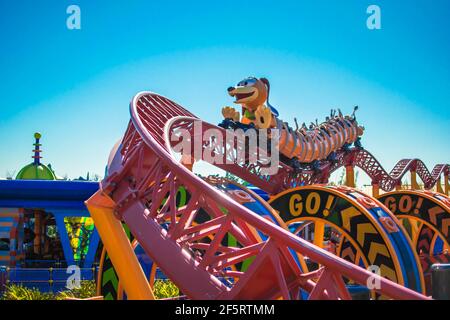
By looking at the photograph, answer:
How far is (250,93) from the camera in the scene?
45.1 feet

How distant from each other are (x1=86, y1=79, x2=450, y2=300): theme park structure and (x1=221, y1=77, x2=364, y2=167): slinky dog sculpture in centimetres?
4

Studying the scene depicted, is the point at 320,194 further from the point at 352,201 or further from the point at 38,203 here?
the point at 38,203

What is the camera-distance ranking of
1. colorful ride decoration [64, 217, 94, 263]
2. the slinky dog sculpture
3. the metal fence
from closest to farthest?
the metal fence, the slinky dog sculpture, colorful ride decoration [64, 217, 94, 263]

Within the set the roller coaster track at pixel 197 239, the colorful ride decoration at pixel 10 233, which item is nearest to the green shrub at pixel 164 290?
the roller coaster track at pixel 197 239

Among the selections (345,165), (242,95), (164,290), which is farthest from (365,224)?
(345,165)

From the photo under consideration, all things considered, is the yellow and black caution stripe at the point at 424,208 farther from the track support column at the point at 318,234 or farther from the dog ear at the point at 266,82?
the dog ear at the point at 266,82

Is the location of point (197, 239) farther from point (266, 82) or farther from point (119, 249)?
point (266, 82)

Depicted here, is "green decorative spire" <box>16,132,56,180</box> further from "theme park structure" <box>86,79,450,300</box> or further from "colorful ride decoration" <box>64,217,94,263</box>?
"theme park structure" <box>86,79,450,300</box>

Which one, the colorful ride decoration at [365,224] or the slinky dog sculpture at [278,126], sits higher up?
the slinky dog sculpture at [278,126]

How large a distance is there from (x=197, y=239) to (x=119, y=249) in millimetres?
1339

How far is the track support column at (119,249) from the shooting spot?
6.56 m

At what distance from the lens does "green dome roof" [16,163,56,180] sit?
19.9 meters

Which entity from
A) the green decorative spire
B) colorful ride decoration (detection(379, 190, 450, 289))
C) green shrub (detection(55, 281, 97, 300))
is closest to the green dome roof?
the green decorative spire
